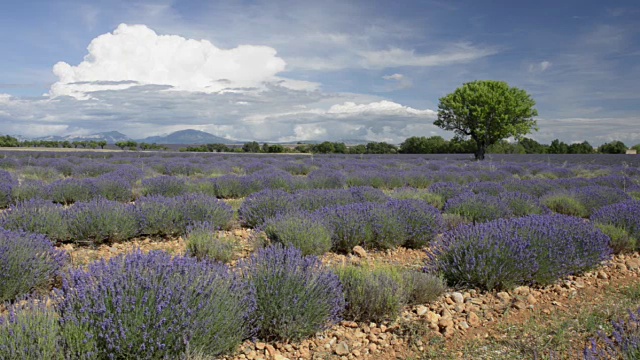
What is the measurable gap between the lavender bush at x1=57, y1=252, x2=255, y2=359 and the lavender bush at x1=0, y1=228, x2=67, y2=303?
1094 millimetres

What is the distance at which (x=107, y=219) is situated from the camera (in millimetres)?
5590

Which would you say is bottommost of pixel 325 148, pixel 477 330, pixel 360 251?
pixel 477 330

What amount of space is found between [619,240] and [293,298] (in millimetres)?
4925

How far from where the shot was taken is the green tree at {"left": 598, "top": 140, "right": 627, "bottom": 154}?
160 ft

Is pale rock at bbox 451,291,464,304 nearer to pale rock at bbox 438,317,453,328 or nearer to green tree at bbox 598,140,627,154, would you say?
pale rock at bbox 438,317,453,328

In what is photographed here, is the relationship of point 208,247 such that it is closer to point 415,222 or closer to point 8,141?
point 415,222

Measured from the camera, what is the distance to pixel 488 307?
3.76 m

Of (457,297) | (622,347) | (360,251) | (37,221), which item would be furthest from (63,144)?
(622,347)

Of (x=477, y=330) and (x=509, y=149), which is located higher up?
(x=509, y=149)

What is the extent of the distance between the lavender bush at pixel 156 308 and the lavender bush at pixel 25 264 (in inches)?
43.1

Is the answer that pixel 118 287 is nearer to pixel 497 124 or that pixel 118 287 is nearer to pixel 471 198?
pixel 471 198

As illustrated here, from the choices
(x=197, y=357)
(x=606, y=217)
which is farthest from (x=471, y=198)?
(x=197, y=357)

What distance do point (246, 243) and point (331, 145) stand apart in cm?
5513

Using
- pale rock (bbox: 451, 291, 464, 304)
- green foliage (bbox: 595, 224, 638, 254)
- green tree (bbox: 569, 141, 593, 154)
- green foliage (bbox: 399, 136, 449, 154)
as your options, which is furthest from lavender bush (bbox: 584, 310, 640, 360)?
green tree (bbox: 569, 141, 593, 154)
